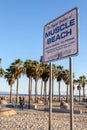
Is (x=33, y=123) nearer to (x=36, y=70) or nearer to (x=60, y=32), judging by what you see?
(x=60, y=32)

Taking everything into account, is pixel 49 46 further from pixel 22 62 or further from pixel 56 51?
pixel 22 62

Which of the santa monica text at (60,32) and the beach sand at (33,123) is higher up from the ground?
the santa monica text at (60,32)

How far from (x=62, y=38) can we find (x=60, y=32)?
0.22 meters

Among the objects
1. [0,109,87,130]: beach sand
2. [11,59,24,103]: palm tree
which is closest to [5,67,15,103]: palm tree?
[11,59,24,103]: palm tree

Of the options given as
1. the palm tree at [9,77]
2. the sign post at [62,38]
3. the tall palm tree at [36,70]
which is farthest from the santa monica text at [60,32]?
the palm tree at [9,77]

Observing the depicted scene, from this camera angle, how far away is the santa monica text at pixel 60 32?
913 centimetres

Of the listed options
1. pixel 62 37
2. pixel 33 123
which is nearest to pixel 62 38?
pixel 62 37

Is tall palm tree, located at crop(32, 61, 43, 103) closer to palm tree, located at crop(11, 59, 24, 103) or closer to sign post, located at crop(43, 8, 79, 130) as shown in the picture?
palm tree, located at crop(11, 59, 24, 103)

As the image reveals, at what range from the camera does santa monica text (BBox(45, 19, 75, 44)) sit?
360 inches

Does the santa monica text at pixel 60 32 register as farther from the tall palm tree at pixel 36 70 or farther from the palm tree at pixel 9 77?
the palm tree at pixel 9 77

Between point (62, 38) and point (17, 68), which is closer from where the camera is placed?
point (62, 38)

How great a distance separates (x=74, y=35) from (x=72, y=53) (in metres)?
0.49

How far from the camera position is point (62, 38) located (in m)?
9.58

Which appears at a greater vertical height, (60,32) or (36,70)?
(36,70)
